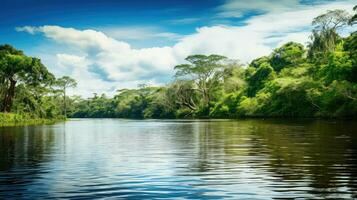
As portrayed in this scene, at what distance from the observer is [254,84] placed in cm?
10850

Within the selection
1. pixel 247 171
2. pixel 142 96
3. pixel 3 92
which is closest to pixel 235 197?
pixel 247 171

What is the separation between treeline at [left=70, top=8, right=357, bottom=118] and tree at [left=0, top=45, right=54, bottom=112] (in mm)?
41778

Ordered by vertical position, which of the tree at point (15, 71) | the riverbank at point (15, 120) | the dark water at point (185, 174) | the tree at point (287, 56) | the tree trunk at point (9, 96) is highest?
the tree at point (287, 56)

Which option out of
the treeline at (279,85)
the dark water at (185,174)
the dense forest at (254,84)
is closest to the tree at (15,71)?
the dense forest at (254,84)

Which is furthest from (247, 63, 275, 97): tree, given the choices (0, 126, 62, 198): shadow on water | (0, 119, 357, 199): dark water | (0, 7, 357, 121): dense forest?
(0, 126, 62, 198): shadow on water

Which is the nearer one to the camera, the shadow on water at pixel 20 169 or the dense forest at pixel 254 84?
the shadow on water at pixel 20 169

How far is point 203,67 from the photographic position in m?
115

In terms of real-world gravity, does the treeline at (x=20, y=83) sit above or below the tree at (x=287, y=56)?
below

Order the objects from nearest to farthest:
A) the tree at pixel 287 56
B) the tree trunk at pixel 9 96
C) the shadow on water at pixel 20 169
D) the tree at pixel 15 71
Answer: the shadow on water at pixel 20 169 → the tree at pixel 15 71 → the tree trunk at pixel 9 96 → the tree at pixel 287 56

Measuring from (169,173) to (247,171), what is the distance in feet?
8.72

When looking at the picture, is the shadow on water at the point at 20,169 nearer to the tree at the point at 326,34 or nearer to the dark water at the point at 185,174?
the dark water at the point at 185,174

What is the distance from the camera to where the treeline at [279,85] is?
65000mm

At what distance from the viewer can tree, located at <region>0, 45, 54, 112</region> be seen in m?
72.7

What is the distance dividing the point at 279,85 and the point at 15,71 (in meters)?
45.4
